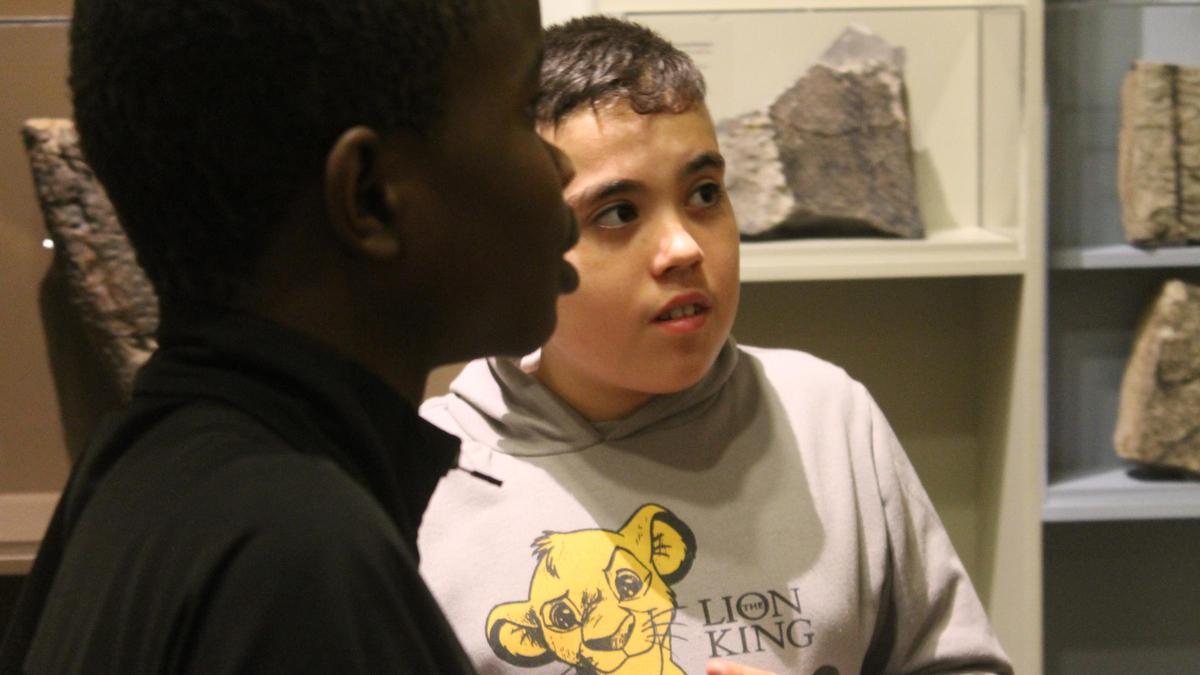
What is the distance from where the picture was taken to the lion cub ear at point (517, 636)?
3.34ft

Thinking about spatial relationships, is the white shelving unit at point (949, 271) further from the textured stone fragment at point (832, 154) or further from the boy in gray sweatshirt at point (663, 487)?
the boy in gray sweatshirt at point (663, 487)

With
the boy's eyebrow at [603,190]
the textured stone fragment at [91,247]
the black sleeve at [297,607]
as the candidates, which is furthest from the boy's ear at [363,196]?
the textured stone fragment at [91,247]

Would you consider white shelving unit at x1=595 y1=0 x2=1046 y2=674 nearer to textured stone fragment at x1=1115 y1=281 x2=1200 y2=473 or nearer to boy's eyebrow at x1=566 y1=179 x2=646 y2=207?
textured stone fragment at x1=1115 y1=281 x2=1200 y2=473

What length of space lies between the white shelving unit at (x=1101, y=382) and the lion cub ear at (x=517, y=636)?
1.15m

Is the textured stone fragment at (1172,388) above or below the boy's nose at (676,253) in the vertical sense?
below

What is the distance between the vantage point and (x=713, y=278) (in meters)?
1.04

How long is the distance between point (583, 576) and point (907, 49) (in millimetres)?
1166

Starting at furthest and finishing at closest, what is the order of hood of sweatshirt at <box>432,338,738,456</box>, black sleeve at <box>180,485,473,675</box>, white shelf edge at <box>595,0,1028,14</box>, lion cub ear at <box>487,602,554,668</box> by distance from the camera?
white shelf edge at <box>595,0,1028,14</box> < hood of sweatshirt at <box>432,338,738,456</box> < lion cub ear at <box>487,602,554,668</box> < black sleeve at <box>180,485,473,675</box>

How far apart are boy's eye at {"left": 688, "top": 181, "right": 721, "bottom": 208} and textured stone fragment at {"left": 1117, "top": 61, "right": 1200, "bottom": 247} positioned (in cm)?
110

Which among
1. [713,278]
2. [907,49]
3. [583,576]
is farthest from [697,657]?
[907,49]

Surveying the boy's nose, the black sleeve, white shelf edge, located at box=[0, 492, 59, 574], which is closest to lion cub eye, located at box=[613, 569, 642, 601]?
the boy's nose

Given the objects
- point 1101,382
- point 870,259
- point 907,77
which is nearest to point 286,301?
point 870,259

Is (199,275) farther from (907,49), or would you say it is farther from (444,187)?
(907,49)

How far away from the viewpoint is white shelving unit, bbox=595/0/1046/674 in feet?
5.93
